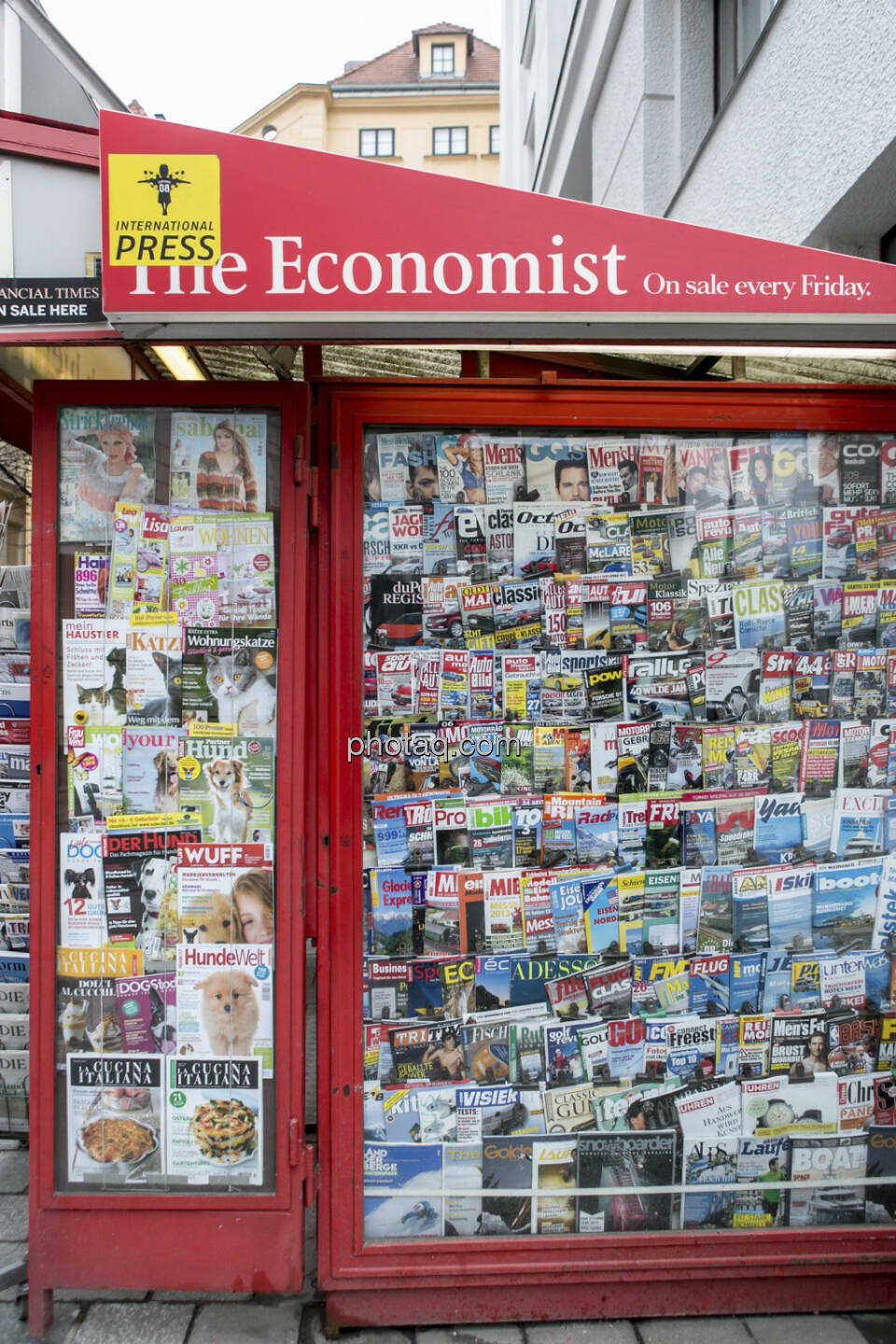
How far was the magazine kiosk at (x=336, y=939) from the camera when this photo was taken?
272cm

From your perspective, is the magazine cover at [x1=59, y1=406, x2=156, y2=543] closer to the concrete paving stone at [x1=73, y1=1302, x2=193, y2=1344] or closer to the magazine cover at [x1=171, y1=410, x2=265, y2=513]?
the magazine cover at [x1=171, y1=410, x2=265, y2=513]

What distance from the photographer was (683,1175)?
2838 millimetres

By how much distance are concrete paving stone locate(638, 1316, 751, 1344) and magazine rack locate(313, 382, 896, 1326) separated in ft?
0.11

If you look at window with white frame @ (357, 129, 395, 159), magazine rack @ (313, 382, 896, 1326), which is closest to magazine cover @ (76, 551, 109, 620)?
magazine rack @ (313, 382, 896, 1326)

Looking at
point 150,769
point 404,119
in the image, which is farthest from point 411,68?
point 150,769

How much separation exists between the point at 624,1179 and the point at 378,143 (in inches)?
1685

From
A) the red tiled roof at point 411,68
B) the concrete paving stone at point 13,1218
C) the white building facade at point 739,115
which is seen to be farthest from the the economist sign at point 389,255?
the red tiled roof at point 411,68

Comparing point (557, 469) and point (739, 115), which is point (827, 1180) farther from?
point (739, 115)

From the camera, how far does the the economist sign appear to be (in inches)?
84.0

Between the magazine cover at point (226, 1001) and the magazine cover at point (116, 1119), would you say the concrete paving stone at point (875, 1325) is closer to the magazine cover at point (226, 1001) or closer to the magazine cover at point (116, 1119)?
the magazine cover at point (226, 1001)

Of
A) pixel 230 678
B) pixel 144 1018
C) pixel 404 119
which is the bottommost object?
pixel 144 1018

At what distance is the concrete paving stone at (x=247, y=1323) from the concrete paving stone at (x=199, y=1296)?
3 centimetres

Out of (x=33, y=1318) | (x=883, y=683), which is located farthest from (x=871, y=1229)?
(x=33, y=1318)

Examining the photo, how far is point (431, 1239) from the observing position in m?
2.76
